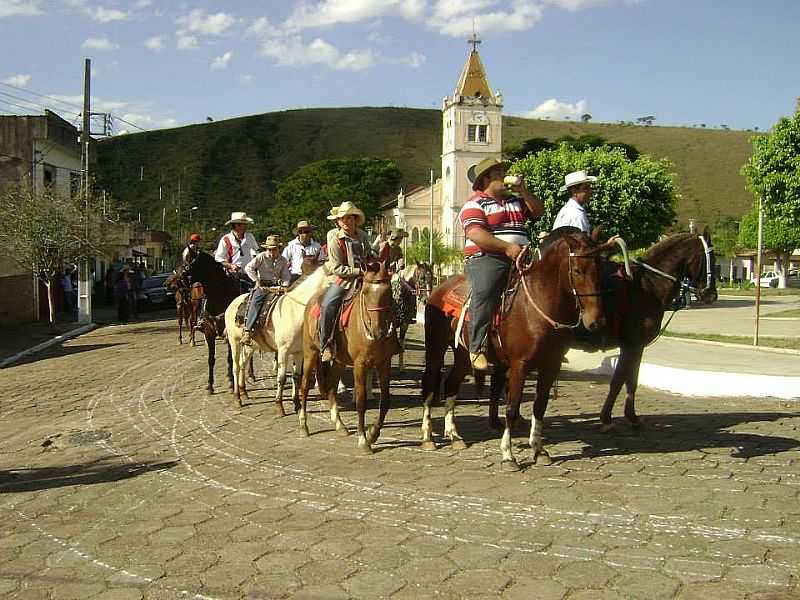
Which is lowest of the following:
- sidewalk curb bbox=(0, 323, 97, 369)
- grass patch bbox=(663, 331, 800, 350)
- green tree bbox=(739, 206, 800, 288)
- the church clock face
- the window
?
sidewalk curb bbox=(0, 323, 97, 369)

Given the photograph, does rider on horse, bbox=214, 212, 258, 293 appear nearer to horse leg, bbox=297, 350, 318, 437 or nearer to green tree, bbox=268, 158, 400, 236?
horse leg, bbox=297, 350, 318, 437

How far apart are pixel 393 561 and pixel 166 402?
736cm

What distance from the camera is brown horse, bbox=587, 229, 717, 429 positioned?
8711 millimetres

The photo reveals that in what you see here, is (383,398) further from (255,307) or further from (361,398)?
(255,307)

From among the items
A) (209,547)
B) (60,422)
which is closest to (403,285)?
(60,422)

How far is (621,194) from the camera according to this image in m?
44.3

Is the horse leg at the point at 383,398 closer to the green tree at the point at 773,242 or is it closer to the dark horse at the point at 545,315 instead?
the dark horse at the point at 545,315

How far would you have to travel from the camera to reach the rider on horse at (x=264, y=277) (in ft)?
35.7

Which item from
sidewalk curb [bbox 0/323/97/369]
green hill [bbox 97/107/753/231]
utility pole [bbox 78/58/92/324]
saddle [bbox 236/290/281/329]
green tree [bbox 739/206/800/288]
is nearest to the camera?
saddle [bbox 236/290/281/329]

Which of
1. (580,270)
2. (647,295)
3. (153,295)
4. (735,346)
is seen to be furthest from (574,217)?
(153,295)

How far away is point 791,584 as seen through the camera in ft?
15.3

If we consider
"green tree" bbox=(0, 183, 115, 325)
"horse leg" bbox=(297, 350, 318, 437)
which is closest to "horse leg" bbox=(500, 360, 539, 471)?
"horse leg" bbox=(297, 350, 318, 437)

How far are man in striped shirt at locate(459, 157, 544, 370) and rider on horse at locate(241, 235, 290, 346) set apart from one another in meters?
3.99

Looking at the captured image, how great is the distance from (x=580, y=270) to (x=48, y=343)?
59.6 feet
